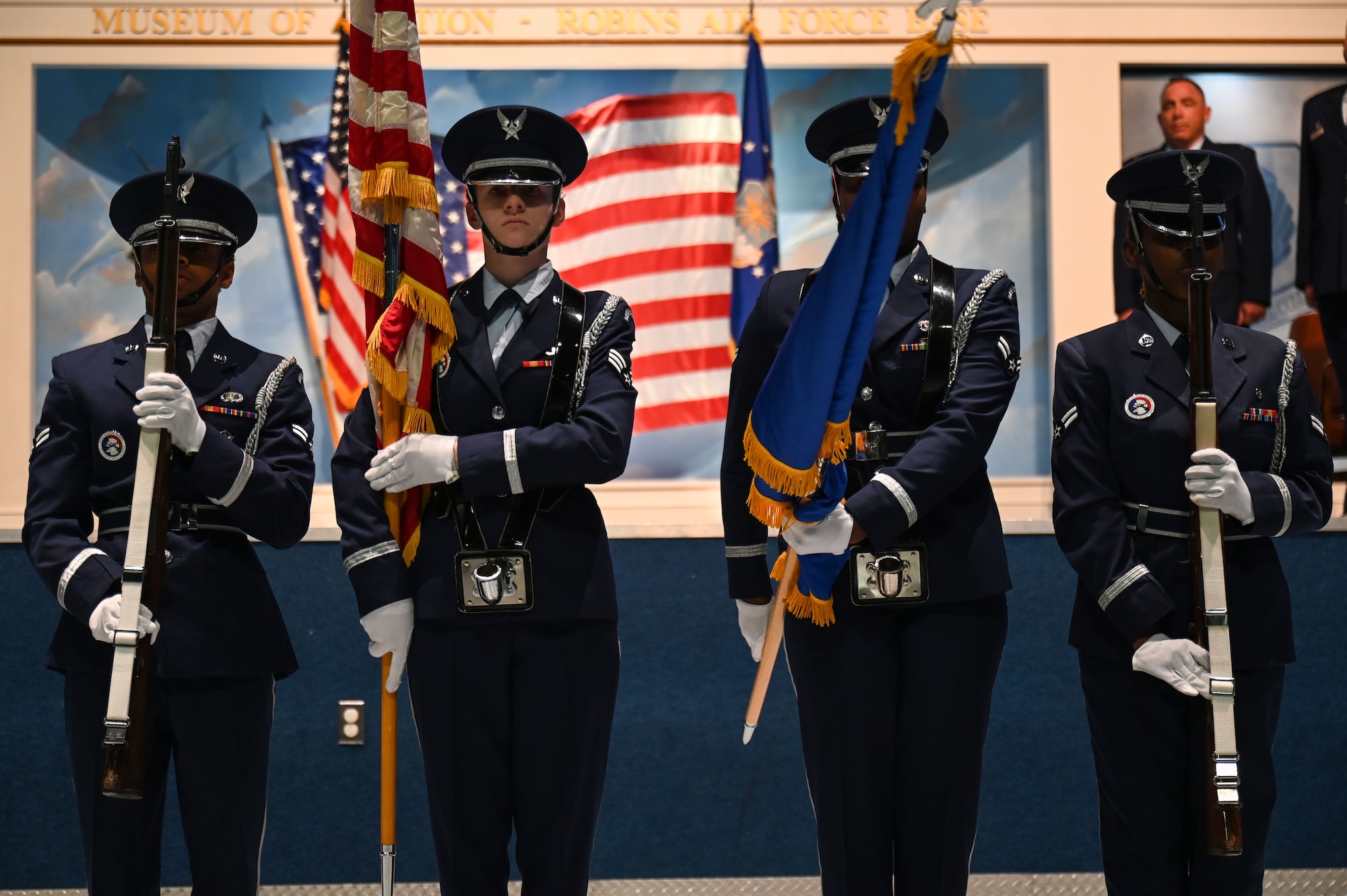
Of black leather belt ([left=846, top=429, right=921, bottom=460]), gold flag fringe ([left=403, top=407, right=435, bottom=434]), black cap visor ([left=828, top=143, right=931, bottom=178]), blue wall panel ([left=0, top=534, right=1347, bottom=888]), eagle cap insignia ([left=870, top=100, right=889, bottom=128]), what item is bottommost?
blue wall panel ([left=0, top=534, right=1347, bottom=888])

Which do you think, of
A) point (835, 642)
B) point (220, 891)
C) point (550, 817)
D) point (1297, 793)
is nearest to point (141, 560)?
point (220, 891)

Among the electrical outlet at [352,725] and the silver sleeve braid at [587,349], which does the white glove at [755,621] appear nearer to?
the silver sleeve braid at [587,349]

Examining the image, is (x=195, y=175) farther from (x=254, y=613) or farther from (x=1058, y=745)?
(x=1058, y=745)

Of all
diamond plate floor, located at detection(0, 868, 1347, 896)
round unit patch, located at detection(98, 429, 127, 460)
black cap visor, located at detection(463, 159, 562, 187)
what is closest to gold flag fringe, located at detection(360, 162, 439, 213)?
black cap visor, located at detection(463, 159, 562, 187)

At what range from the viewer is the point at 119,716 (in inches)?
101

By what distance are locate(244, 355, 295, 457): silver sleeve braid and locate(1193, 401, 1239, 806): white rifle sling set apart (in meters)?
1.95

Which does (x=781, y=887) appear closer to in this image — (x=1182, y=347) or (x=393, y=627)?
(x=393, y=627)

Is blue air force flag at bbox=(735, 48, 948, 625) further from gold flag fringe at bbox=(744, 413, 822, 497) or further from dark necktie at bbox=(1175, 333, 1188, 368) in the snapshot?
dark necktie at bbox=(1175, 333, 1188, 368)

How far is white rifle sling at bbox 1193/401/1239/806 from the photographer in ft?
8.20

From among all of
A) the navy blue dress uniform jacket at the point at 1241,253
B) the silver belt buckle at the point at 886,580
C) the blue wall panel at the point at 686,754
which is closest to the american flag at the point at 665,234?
the navy blue dress uniform jacket at the point at 1241,253

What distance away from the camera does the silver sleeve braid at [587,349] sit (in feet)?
9.04

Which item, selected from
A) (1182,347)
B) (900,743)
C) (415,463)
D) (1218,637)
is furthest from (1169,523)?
(415,463)

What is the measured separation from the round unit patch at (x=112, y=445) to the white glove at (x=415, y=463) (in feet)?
1.89

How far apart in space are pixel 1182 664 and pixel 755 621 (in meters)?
0.85
